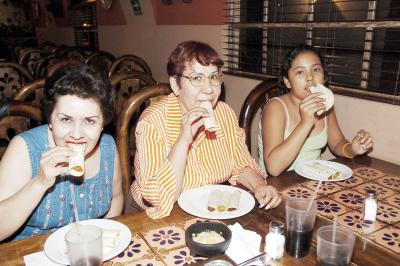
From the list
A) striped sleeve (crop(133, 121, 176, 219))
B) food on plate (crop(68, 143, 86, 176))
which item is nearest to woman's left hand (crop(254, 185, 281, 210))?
striped sleeve (crop(133, 121, 176, 219))

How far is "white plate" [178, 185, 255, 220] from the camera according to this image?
127 centimetres

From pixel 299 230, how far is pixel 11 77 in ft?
11.8

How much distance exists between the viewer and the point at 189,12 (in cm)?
405

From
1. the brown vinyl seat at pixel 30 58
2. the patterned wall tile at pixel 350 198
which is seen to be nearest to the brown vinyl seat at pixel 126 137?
the patterned wall tile at pixel 350 198

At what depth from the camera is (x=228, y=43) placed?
3.51 meters

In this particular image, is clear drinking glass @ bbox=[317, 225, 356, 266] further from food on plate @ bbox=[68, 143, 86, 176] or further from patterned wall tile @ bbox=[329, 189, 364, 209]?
food on plate @ bbox=[68, 143, 86, 176]

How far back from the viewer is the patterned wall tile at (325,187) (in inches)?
60.8

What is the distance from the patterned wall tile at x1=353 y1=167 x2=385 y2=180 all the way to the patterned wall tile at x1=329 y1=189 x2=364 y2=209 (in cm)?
25

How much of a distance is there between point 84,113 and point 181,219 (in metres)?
0.54

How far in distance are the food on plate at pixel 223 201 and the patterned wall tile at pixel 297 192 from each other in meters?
0.24

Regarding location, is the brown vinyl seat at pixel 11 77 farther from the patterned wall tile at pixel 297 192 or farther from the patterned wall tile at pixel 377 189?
the patterned wall tile at pixel 377 189

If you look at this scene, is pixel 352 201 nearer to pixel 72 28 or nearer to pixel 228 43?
pixel 228 43

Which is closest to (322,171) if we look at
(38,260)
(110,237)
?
(110,237)

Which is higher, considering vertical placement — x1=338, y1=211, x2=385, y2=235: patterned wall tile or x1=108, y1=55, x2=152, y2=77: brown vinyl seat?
x1=108, y1=55, x2=152, y2=77: brown vinyl seat
